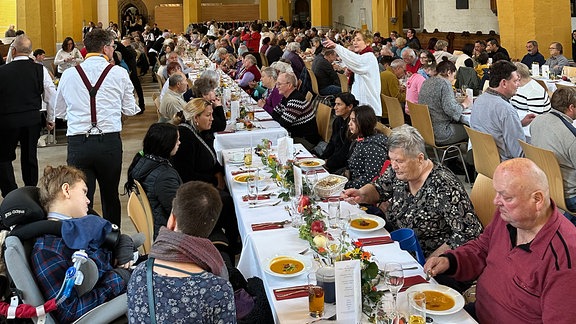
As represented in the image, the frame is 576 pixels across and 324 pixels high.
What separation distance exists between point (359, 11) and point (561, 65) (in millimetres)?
17530

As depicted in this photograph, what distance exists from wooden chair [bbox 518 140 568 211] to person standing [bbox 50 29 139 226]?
2.86m

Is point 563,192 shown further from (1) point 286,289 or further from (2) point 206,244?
(2) point 206,244

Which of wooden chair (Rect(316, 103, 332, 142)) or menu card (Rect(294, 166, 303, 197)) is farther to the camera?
wooden chair (Rect(316, 103, 332, 142))

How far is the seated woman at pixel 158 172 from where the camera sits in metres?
3.75

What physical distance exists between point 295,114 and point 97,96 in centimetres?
219

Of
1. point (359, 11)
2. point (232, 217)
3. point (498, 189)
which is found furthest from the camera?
point (359, 11)

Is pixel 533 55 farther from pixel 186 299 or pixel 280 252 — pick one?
pixel 186 299

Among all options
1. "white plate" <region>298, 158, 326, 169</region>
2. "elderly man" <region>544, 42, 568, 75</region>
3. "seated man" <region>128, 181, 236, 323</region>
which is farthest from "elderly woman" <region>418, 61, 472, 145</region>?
"seated man" <region>128, 181, 236, 323</region>

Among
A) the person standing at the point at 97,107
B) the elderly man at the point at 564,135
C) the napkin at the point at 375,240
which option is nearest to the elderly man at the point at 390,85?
the elderly man at the point at 564,135

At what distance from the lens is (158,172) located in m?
3.76

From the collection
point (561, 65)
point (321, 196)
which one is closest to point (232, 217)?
point (321, 196)

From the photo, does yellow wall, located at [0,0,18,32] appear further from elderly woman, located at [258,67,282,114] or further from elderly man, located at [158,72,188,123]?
elderly man, located at [158,72,188,123]

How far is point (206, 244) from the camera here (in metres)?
2.14

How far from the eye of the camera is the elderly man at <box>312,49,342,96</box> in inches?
352
